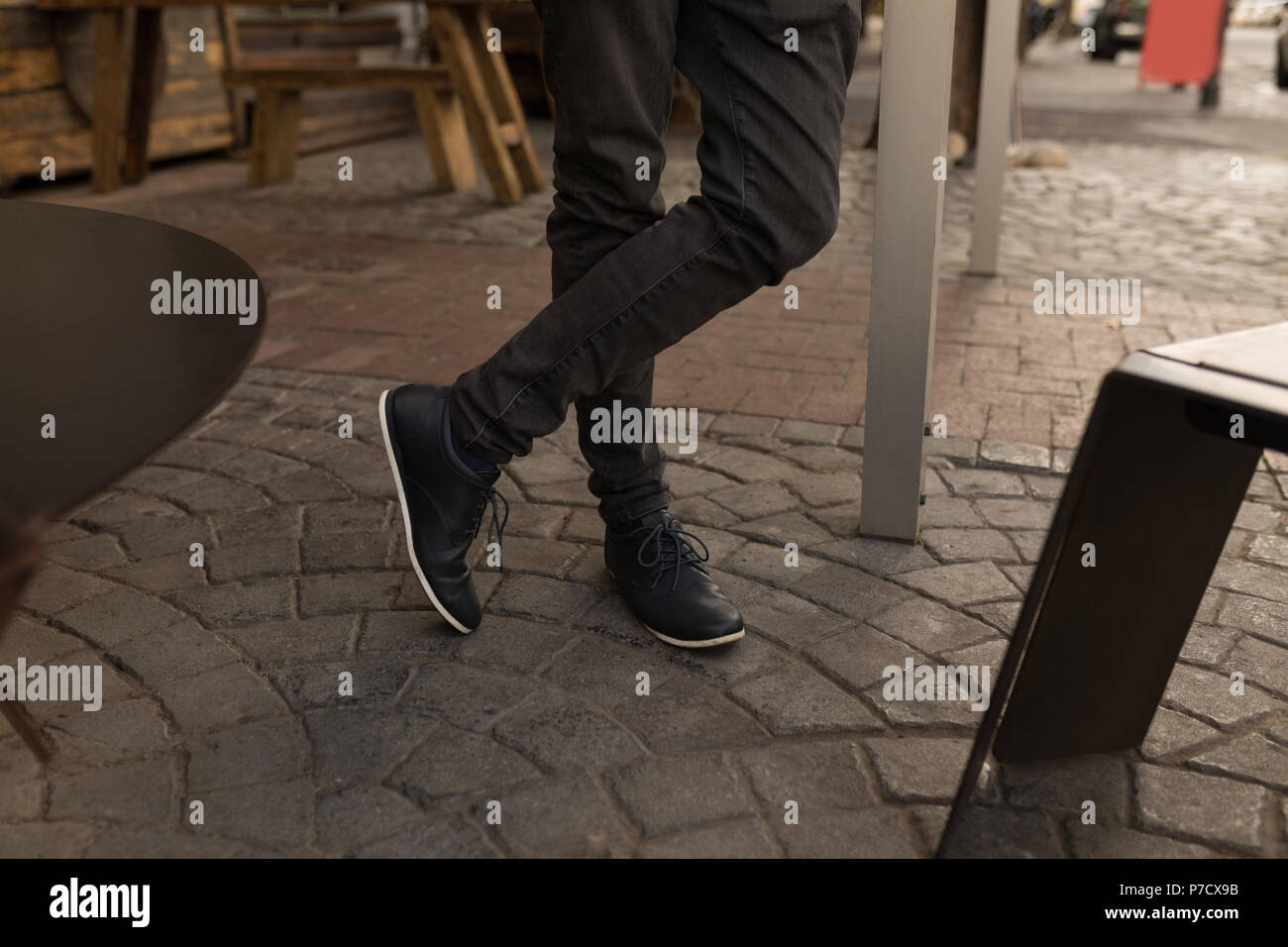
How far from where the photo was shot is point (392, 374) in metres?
3.50

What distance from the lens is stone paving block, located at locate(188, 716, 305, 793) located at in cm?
169

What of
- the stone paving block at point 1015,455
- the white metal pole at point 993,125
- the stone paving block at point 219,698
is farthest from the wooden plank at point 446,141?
the stone paving block at point 219,698

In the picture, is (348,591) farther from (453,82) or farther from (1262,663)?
(453,82)

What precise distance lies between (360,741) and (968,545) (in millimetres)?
1341

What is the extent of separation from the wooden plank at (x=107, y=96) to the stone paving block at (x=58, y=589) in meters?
4.77

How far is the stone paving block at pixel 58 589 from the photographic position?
220 cm

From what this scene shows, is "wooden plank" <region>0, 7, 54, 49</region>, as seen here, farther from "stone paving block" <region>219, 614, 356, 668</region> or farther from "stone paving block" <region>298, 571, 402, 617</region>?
"stone paving block" <region>219, 614, 356, 668</region>

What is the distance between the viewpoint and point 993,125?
4445 mm

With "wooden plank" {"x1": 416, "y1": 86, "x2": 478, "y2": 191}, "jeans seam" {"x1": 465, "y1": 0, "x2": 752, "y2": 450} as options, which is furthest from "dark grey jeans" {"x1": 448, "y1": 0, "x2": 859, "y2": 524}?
"wooden plank" {"x1": 416, "y1": 86, "x2": 478, "y2": 191}

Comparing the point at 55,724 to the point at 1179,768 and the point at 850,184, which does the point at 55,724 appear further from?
the point at 850,184

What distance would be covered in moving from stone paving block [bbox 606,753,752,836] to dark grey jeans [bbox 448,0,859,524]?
1.90 ft

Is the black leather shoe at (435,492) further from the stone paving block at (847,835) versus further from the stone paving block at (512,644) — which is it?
the stone paving block at (847,835)

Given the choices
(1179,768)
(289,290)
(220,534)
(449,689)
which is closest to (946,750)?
(1179,768)

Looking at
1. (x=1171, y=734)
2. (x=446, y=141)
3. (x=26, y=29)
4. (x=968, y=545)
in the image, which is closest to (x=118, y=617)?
(x=968, y=545)
